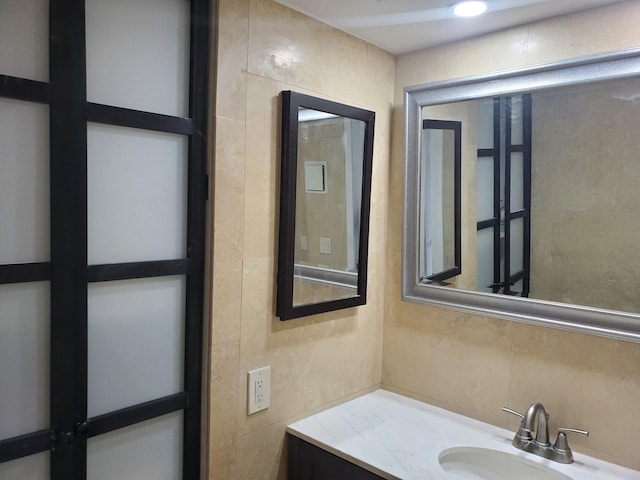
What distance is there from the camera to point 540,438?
4.94ft

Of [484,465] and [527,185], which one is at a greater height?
[527,185]

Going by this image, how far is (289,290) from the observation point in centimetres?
155

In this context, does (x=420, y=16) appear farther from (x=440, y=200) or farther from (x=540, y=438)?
(x=540, y=438)

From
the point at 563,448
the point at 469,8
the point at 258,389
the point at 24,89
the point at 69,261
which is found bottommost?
the point at 563,448

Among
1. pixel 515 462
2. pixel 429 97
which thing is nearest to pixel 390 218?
pixel 429 97

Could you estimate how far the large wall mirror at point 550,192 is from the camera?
1.40 meters

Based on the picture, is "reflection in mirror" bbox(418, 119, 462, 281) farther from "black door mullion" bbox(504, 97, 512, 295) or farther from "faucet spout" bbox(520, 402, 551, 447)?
"faucet spout" bbox(520, 402, 551, 447)

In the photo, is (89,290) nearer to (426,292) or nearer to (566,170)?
(426,292)

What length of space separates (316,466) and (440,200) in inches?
40.3

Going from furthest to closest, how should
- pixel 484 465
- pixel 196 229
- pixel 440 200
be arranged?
1. pixel 440 200
2. pixel 484 465
3. pixel 196 229

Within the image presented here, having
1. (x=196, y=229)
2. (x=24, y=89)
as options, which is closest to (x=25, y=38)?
(x=24, y=89)

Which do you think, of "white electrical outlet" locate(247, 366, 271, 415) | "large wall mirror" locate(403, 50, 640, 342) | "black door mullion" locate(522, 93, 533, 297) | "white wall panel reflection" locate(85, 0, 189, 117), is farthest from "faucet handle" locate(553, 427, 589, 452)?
"white wall panel reflection" locate(85, 0, 189, 117)

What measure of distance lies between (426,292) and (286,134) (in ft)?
2.64

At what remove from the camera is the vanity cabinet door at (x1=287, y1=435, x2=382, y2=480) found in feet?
4.84
